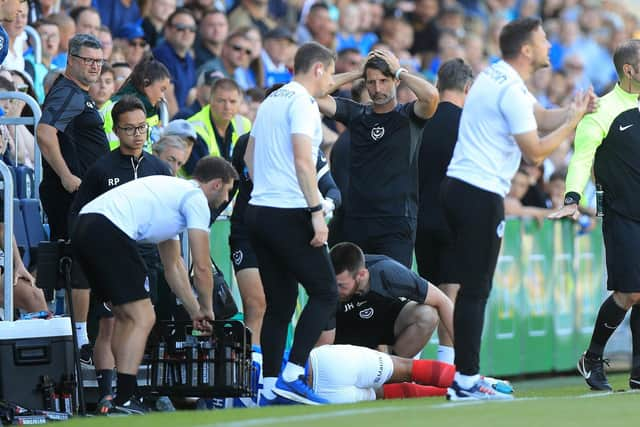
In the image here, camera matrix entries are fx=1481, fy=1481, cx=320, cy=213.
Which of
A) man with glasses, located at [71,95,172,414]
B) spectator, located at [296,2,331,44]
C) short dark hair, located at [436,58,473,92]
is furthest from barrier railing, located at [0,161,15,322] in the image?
spectator, located at [296,2,331,44]

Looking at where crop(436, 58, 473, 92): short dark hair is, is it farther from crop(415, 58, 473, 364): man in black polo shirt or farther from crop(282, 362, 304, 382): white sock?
crop(282, 362, 304, 382): white sock

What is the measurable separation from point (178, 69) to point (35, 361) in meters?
5.50

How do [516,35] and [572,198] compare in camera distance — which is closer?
[516,35]

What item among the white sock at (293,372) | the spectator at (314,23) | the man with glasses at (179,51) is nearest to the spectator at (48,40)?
the man with glasses at (179,51)

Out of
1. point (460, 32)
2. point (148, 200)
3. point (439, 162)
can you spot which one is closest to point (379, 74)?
point (439, 162)

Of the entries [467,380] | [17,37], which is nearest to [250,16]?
[17,37]

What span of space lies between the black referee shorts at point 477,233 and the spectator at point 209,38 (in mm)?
6706

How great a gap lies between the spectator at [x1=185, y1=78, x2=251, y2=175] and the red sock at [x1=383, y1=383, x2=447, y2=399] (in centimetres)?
307

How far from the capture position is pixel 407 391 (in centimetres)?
1009

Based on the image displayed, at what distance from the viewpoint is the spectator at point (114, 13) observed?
15102 millimetres

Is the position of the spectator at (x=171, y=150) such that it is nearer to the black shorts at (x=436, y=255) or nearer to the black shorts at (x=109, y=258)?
the black shorts at (x=436, y=255)

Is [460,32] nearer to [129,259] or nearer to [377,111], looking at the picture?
[377,111]

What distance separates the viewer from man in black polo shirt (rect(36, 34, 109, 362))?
10422 millimetres

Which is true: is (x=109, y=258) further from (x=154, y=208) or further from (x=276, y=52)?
(x=276, y=52)
